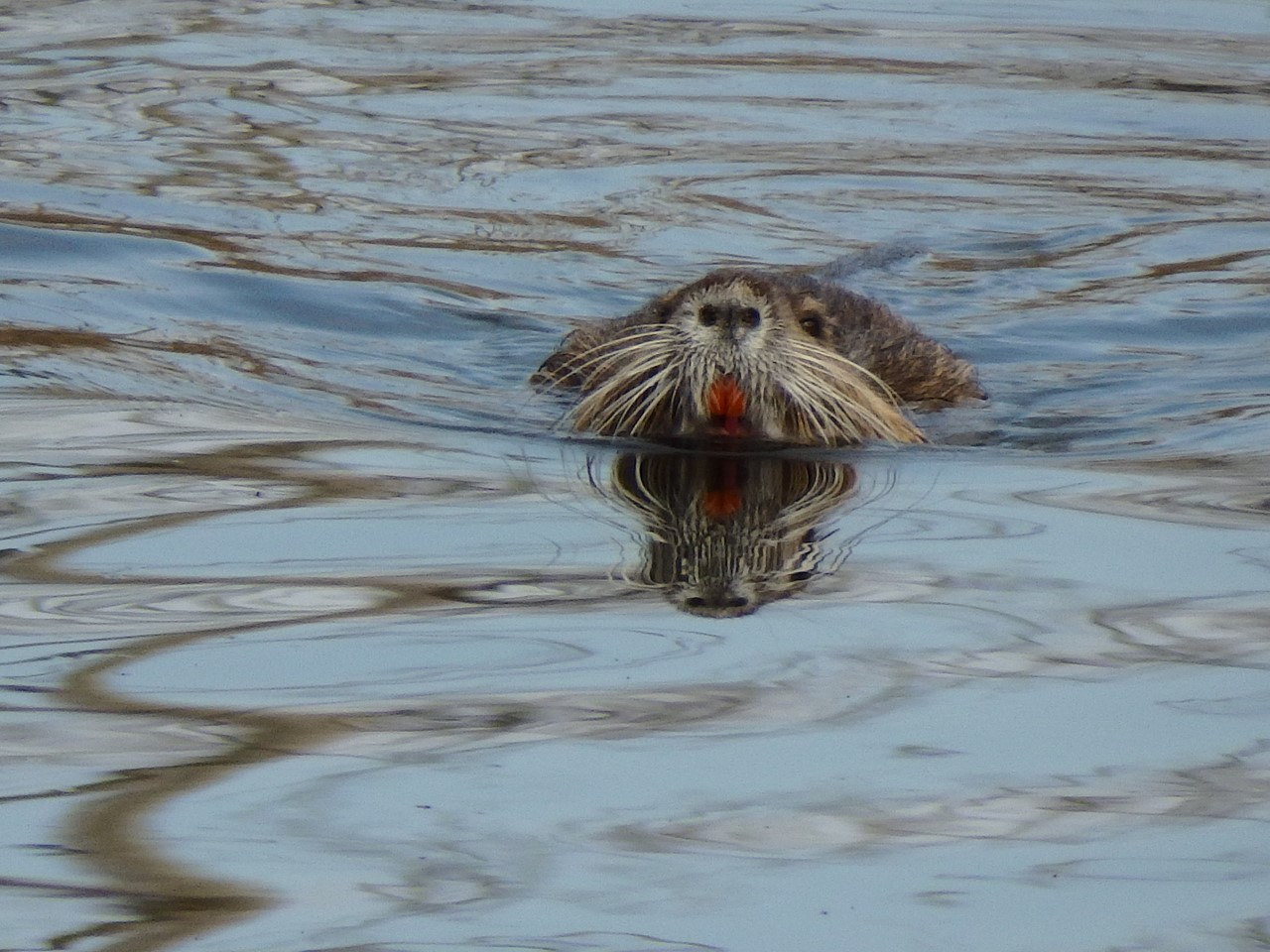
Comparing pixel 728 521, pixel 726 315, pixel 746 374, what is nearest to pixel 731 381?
pixel 746 374

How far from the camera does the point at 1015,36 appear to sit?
13.9 metres

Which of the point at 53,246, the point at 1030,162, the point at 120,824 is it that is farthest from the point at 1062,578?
the point at 1030,162

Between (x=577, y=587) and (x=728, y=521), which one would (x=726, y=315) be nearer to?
(x=728, y=521)

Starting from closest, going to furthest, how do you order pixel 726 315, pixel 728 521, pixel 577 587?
pixel 577 587 < pixel 728 521 < pixel 726 315

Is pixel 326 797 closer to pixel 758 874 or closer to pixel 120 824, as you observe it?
pixel 120 824

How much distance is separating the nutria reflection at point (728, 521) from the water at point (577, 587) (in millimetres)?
20

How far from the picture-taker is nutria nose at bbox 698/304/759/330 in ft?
18.2

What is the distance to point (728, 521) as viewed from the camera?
458cm

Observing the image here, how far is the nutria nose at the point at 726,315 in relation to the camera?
5551 mm

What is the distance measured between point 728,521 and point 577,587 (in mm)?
654

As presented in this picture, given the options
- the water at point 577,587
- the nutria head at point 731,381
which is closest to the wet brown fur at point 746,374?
the nutria head at point 731,381

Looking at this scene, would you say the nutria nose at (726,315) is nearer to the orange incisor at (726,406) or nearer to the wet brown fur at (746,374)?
the wet brown fur at (746,374)

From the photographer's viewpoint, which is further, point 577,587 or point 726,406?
point 726,406

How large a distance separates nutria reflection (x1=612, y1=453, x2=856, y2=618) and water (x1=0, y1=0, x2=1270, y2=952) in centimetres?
2
